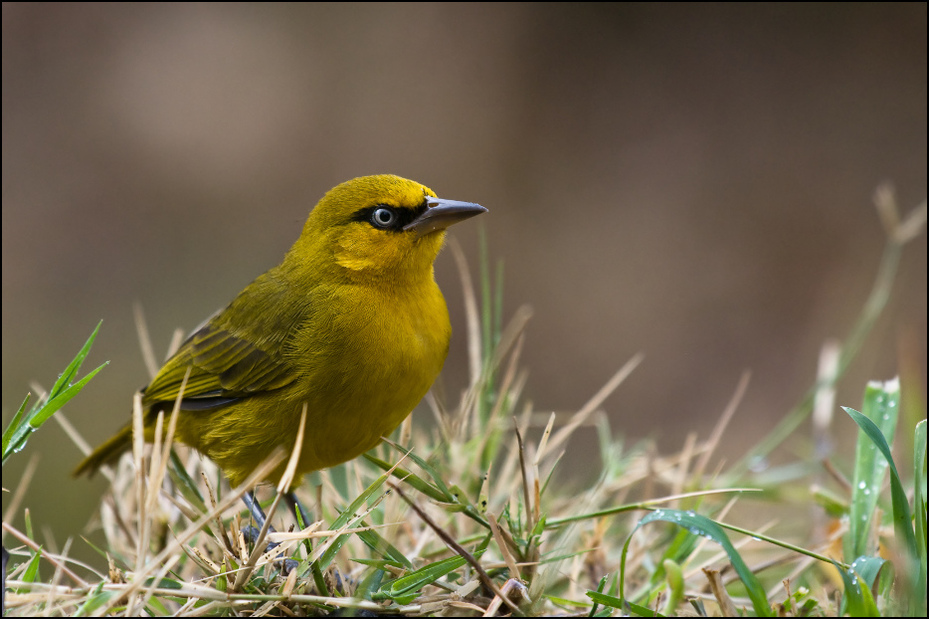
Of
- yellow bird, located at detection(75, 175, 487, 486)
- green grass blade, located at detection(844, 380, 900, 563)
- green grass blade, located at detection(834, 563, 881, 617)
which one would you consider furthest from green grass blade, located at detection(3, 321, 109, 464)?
green grass blade, located at detection(844, 380, 900, 563)

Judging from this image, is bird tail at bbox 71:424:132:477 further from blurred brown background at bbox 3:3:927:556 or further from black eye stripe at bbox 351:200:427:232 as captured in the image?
blurred brown background at bbox 3:3:927:556

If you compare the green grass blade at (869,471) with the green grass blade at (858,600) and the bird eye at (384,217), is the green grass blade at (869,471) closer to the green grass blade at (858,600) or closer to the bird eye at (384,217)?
the green grass blade at (858,600)

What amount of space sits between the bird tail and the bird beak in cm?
140

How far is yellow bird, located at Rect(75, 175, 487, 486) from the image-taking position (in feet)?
9.96

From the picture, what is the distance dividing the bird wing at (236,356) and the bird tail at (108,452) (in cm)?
17

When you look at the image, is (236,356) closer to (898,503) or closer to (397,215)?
(397,215)

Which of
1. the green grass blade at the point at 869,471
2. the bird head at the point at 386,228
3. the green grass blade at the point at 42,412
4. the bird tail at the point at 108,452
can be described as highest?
the bird head at the point at 386,228

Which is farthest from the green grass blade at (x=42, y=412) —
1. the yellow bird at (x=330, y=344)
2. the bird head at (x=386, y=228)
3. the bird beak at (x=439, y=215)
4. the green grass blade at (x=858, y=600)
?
the green grass blade at (x=858, y=600)

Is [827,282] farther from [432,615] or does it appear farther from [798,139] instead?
[432,615]

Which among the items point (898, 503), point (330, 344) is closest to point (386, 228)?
point (330, 344)

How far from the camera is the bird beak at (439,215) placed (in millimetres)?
3322

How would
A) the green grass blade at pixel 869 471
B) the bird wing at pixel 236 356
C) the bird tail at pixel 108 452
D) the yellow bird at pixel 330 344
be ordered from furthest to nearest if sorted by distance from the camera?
the bird tail at pixel 108 452, the bird wing at pixel 236 356, the yellow bird at pixel 330 344, the green grass blade at pixel 869 471

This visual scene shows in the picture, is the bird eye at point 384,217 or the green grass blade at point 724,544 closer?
the green grass blade at point 724,544

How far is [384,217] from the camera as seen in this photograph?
134 inches
